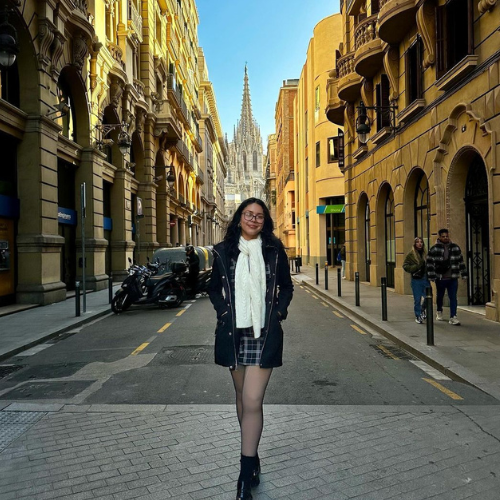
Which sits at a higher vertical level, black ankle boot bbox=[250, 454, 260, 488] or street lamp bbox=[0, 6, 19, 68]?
street lamp bbox=[0, 6, 19, 68]

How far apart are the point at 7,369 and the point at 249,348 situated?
5374 millimetres

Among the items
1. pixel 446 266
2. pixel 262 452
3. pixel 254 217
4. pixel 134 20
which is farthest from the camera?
pixel 134 20

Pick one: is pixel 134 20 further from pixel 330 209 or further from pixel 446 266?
pixel 446 266

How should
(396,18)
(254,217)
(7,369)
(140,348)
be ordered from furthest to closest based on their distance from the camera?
(396,18) < (140,348) < (7,369) < (254,217)

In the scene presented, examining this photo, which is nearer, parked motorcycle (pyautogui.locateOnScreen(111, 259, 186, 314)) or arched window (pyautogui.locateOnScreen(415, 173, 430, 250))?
parked motorcycle (pyautogui.locateOnScreen(111, 259, 186, 314))

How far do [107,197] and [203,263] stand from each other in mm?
6803

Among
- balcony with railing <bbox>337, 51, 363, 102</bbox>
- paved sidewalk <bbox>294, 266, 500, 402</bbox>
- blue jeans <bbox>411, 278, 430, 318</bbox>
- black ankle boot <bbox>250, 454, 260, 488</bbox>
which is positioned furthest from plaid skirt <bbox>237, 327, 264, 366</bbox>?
balcony with railing <bbox>337, 51, 363, 102</bbox>

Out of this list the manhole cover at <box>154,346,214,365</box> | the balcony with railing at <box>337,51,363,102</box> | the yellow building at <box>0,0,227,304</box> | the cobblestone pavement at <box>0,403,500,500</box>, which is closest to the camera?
the cobblestone pavement at <box>0,403,500,500</box>

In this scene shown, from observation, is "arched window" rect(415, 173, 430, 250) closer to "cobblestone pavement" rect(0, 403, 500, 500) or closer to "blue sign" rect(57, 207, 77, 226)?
"cobblestone pavement" rect(0, 403, 500, 500)

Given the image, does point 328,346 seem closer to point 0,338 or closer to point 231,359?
point 231,359

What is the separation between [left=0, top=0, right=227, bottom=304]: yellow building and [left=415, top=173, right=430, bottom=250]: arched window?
10.1m

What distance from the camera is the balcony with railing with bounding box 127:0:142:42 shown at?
83.0 ft

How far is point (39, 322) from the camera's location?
1102cm

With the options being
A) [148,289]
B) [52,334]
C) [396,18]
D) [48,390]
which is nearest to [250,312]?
[48,390]
